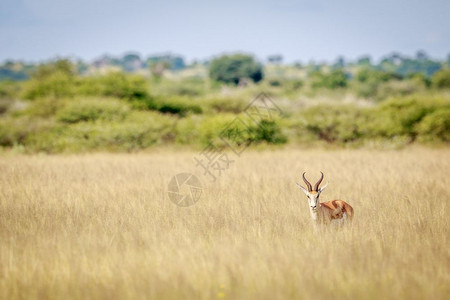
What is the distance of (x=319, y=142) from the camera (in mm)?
19312

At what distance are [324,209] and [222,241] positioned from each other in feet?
5.14

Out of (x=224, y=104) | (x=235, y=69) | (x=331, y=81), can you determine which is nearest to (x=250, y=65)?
(x=235, y=69)

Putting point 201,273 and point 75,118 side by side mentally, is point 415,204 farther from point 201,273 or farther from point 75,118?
point 75,118

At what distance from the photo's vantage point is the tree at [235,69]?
76512 mm

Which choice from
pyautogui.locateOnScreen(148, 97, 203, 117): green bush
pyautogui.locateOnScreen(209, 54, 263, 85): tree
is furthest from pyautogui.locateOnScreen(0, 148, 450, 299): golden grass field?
pyautogui.locateOnScreen(209, 54, 263, 85): tree

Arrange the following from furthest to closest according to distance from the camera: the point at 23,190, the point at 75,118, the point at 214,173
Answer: the point at 75,118 → the point at 214,173 → the point at 23,190

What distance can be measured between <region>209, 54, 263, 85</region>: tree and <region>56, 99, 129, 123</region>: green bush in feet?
185

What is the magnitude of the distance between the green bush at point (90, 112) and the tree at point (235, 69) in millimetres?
56474

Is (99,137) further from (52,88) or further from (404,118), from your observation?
(404,118)

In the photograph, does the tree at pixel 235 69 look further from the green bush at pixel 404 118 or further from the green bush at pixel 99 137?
the green bush at pixel 99 137

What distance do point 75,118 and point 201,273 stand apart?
18.4 m

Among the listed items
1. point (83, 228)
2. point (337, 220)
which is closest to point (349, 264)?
point (337, 220)

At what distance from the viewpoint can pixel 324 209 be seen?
5.59 metres

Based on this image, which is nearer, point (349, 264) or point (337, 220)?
point (349, 264)
